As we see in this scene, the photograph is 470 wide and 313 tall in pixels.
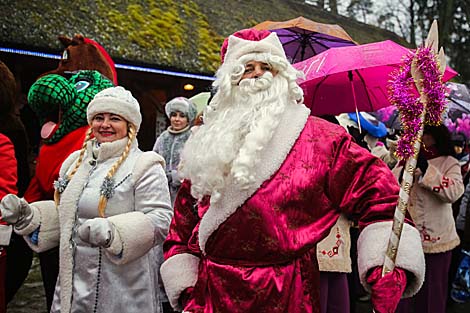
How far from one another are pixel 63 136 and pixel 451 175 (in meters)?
3.19

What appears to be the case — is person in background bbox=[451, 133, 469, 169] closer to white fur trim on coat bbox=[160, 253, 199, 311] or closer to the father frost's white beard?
the father frost's white beard

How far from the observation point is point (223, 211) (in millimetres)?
2121

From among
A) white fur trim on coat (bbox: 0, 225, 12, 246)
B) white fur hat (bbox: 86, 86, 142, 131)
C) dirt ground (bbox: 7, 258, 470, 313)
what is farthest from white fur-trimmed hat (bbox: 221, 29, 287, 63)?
dirt ground (bbox: 7, 258, 470, 313)

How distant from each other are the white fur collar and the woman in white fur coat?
79 cm

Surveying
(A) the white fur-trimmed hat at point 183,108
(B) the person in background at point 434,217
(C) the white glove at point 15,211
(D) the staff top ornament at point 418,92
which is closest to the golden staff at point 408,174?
(D) the staff top ornament at point 418,92

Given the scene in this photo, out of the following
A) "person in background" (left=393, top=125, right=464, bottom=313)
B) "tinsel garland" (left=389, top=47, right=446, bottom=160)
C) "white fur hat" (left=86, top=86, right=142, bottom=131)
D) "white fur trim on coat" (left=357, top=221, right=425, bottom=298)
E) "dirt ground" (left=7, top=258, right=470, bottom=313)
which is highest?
"tinsel garland" (left=389, top=47, right=446, bottom=160)

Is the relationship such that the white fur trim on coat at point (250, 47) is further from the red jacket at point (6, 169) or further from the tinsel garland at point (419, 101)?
the red jacket at point (6, 169)

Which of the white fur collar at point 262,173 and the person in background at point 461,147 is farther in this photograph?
the person in background at point 461,147

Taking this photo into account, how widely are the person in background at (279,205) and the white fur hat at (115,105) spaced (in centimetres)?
102

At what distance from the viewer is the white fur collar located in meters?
2.09

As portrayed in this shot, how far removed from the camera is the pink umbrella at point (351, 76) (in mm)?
3928

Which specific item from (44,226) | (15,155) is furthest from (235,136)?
(15,155)

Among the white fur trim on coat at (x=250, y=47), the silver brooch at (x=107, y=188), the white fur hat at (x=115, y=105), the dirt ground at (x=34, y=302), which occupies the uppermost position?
the white fur trim on coat at (x=250, y=47)

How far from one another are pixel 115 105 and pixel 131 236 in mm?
803
